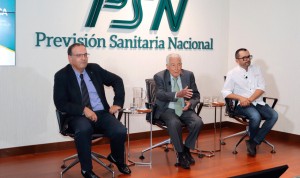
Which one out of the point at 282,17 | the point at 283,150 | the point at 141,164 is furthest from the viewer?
the point at 282,17

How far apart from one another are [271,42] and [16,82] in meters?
4.00

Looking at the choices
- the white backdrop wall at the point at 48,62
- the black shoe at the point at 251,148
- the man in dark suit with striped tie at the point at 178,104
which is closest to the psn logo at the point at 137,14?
the white backdrop wall at the point at 48,62

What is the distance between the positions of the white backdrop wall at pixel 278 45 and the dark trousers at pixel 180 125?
198 centimetres

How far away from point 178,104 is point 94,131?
123cm

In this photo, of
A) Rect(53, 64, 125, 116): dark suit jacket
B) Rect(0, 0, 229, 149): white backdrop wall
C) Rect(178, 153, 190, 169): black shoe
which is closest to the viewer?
Rect(53, 64, 125, 116): dark suit jacket

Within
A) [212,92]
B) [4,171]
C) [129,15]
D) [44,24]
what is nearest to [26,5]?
[44,24]

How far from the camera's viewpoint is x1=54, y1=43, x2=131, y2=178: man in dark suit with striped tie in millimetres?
4000

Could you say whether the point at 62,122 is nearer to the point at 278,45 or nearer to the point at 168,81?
the point at 168,81

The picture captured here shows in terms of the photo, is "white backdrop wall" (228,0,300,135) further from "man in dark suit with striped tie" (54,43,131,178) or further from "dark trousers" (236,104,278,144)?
"man in dark suit with striped tie" (54,43,131,178)

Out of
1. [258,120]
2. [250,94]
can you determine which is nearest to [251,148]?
[258,120]

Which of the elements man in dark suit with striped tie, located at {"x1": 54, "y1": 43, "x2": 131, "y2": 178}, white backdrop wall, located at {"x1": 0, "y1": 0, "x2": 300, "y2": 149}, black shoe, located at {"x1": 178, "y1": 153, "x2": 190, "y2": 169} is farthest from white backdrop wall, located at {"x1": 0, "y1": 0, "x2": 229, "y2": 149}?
black shoe, located at {"x1": 178, "y1": 153, "x2": 190, "y2": 169}

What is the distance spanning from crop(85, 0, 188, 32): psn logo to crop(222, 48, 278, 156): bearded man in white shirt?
1.31 m

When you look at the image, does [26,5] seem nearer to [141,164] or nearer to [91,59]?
[91,59]

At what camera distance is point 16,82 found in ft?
16.3
